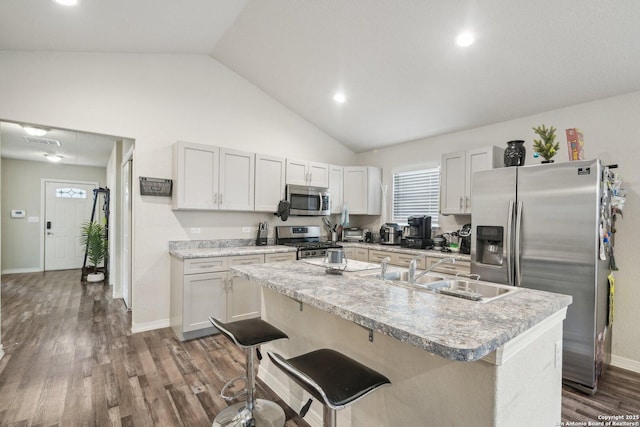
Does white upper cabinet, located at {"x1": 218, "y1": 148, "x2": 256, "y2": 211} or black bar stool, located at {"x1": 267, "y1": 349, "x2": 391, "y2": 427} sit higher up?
white upper cabinet, located at {"x1": 218, "y1": 148, "x2": 256, "y2": 211}

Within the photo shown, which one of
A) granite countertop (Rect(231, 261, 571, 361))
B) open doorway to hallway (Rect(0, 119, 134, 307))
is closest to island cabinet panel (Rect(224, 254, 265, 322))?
granite countertop (Rect(231, 261, 571, 361))

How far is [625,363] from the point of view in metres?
2.80

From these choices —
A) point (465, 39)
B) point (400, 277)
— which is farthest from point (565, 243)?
point (465, 39)

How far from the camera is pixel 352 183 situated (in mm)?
5031

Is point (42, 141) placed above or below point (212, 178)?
above

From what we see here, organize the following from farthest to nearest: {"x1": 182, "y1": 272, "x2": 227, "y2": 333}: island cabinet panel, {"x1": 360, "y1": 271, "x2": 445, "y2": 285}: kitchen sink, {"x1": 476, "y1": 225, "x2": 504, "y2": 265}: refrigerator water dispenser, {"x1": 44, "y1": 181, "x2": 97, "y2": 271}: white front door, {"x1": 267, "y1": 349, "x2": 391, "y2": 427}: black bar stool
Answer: {"x1": 44, "y1": 181, "x2": 97, "y2": 271}: white front door, {"x1": 182, "y1": 272, "x2": 227, "y2": 333}: island cabinet panel, {"x1": 476, "y1": 225, "x2": 504, "y2": 265}: refrigerator water dispenser, {"x1": 360, "y1": 271, "x2": 445, "y2": 285}: kitchen sink, {"x1": 267, "y1": 349, "x2": 391, "y2": 427}: black bar stool

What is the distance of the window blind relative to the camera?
446 centimetres

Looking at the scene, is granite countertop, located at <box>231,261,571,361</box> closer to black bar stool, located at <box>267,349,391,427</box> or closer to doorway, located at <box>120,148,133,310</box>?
black bar stool, located at <box>267,349,391,427</box>

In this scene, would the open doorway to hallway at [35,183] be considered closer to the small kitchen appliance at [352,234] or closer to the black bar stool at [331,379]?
the small kitchen appliance at [352,234]

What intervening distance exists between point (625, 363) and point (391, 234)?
8.80ft

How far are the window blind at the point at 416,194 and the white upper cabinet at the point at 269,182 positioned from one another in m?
1.90

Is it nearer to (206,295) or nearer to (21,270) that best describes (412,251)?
(206,295)

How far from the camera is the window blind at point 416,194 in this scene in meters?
4.46

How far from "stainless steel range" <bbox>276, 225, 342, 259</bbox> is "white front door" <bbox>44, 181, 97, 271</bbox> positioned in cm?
578
